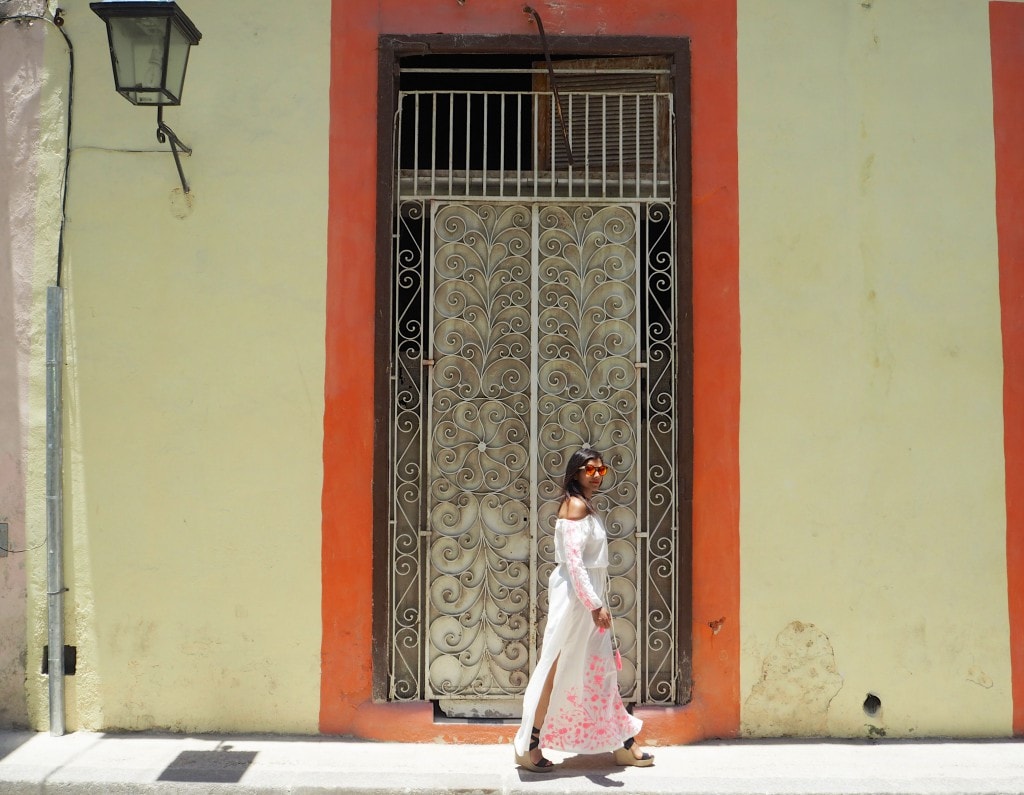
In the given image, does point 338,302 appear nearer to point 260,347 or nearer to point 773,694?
point 260,347

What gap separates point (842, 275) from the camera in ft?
17.9

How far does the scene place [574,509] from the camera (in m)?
4.86

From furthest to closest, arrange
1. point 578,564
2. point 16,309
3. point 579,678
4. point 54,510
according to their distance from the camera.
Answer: point 16,309 → point 54,510 → point 579,678 → point 578,564

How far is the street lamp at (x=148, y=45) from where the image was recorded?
477 cm

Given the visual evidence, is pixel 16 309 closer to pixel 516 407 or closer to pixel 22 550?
pixel 22 550

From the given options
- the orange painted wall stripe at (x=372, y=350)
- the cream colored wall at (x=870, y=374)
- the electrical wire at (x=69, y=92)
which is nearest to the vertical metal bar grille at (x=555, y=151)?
the orange painted wall stripe at (x=372, y=350)

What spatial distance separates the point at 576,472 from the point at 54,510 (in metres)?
2.72

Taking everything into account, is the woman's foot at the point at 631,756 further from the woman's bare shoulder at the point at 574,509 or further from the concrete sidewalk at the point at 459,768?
the woman's bare shoulder at the point at 574,509

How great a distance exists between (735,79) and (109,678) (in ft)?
15.0

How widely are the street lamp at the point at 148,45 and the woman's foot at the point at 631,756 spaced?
3804 mm

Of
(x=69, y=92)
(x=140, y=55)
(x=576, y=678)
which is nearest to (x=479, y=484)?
(x=576, y=678)

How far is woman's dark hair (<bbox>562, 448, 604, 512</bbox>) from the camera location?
4906mm

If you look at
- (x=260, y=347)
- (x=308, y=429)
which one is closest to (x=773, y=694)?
(x=308, y=429)

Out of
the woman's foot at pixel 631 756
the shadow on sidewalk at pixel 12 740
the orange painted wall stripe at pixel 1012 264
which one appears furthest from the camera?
the orange painted wall stripe at pixel 1012 264
